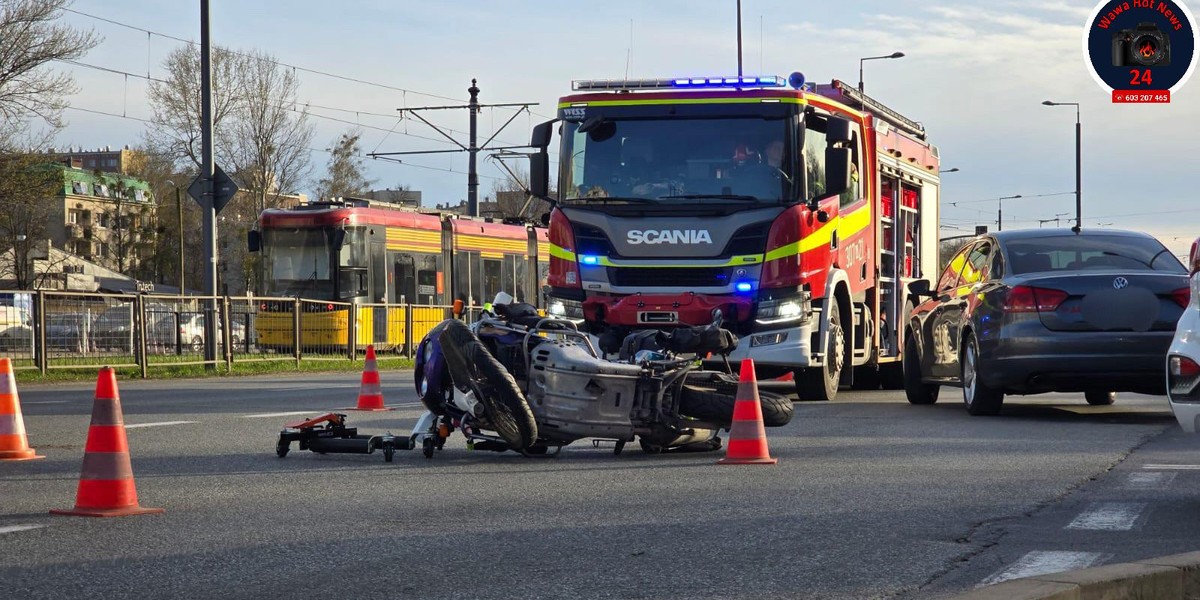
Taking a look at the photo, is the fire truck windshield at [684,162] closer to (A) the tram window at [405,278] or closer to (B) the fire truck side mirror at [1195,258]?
(B) the fire truck side mirror at [1195,258]

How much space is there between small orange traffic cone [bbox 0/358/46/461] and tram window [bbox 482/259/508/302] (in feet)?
93.7

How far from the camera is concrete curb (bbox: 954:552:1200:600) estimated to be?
5.04 meters

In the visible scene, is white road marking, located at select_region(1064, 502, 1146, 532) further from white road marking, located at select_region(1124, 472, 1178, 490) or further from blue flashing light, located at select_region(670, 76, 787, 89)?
blue flashing light, located at select_region(670, 76, 787, 89)

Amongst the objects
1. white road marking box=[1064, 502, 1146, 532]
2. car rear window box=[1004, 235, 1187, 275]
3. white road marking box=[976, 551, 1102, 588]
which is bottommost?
white road marking box=[1064, 502, 1146, 532]

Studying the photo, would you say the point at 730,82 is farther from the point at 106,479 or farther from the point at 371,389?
the point at 106,479

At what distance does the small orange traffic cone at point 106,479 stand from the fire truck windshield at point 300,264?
90.0 ft

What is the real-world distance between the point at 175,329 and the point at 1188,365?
2195 cm

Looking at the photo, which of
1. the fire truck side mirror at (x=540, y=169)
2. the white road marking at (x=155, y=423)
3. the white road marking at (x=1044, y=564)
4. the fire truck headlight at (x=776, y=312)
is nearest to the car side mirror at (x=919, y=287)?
the fire truck headlight at (x=776, y=312)

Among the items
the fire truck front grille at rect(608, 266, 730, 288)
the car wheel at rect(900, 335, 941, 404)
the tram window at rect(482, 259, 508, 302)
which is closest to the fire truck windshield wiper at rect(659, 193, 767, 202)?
the fire truck front grille at rect(608, 266, 730, 288)

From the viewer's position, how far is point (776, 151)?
50.3 ft

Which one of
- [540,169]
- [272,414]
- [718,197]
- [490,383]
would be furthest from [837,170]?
[490,383]

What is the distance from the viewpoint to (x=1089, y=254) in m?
14.1

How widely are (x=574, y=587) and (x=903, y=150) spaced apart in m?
14.5

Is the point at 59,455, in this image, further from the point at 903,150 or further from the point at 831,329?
the point at 903,150
